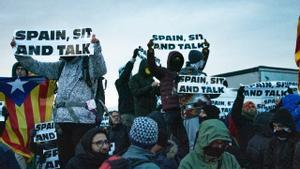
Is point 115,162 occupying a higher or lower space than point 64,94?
lower

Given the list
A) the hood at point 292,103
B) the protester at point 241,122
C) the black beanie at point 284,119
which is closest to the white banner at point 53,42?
the black beanie at point 284,119

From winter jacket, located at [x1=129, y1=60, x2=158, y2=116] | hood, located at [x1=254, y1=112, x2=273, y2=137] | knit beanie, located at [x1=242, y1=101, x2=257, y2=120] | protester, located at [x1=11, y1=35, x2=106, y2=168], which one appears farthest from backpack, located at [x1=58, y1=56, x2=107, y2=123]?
knit beanie, located at [x1=242, y1=101, x2=257, y2=120]

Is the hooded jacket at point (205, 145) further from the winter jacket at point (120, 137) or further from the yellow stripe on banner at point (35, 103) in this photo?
the yellow stripe on banner at point (35, 103)

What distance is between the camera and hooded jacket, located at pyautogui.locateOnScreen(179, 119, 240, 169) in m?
5.37

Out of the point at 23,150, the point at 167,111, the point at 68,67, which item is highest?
the point at 68,67

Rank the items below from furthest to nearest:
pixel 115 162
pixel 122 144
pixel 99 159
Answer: pixel 122 144
pixel 99 159
pixel 115 162

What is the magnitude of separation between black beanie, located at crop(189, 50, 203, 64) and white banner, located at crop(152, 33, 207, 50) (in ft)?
2.84

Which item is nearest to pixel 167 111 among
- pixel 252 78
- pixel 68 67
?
pixel 68 67

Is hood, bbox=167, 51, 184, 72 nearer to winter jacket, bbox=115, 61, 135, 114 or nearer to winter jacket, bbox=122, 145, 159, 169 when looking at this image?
winter jacket, bbox=115, 61, 135, 114

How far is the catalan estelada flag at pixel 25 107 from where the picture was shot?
9.81m

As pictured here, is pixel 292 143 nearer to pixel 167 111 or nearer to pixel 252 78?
pixel 167 111

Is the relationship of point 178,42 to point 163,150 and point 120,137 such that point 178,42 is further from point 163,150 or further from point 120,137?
point 163,150

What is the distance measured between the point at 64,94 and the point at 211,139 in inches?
109

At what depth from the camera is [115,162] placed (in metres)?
4.65
